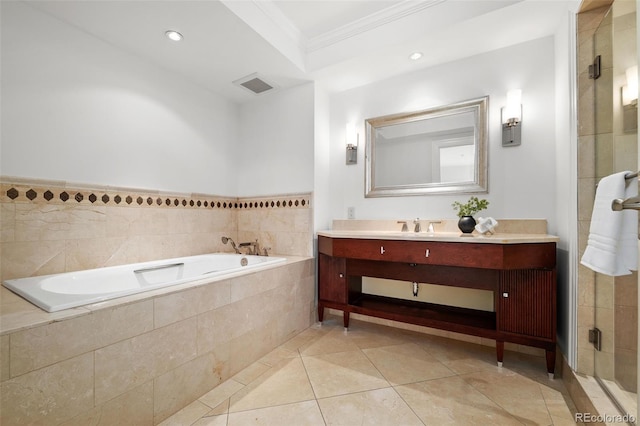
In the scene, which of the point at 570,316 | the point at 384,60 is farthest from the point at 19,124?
the point at 570,316

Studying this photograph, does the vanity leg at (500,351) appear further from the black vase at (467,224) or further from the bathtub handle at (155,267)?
the bathtub handle at (155,267)

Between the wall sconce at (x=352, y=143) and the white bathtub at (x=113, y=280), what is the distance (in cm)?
125

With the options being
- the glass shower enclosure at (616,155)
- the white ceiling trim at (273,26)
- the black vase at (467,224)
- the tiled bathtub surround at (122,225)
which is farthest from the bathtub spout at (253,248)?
the glass shower enclosure at (616,155)

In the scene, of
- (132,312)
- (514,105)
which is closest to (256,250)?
(132,312)

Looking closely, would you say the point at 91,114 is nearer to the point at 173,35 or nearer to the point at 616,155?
the point at 173,35

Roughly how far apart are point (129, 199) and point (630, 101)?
3.00 m

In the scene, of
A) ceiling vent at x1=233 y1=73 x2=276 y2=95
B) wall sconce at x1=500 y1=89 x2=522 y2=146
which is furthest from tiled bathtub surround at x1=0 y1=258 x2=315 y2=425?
wall sconce at x1=500 y1=89 x2=522 y2=146

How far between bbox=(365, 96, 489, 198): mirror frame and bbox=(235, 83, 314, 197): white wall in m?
0.57

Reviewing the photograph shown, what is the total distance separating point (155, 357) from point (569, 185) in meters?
2.34

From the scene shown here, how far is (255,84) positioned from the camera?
2650mm

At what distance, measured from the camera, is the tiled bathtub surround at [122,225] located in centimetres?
158

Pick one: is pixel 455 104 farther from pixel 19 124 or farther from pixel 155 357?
pixel 19 124

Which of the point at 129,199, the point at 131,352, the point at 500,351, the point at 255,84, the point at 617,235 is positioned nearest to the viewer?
the point at 617,235

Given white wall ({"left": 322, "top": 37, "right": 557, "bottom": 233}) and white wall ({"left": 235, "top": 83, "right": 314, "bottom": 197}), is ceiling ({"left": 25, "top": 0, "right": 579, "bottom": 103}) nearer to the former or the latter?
white wall ({"left": 322, "top": 37, "right": 557, "bottom": 233})
